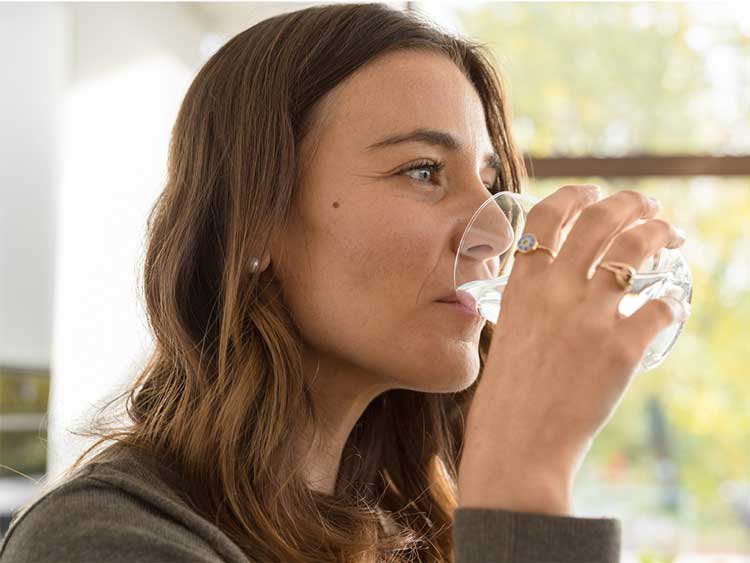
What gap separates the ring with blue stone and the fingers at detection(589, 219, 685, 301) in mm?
50

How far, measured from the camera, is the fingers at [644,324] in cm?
90

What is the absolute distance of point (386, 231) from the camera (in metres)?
1.21

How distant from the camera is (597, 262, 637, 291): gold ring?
0.92 metres

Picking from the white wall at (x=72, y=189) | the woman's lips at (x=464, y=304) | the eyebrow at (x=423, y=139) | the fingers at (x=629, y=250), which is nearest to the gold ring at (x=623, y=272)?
the fingers at (x=629, y=250)

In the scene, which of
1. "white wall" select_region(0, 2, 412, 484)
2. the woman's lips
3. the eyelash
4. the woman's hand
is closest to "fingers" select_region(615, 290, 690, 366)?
the woman's hand

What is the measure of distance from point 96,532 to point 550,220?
505mm

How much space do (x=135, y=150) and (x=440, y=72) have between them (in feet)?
9.17

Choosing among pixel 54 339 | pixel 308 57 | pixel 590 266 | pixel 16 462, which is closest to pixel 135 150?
pixel 54 339

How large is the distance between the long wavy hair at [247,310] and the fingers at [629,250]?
1.48 ft

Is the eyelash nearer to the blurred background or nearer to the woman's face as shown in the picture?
the woman's face

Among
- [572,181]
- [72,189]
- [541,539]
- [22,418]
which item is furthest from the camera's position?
[572,181]

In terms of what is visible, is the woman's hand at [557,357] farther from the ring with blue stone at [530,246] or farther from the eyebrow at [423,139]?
the eyebrow at [423,139]

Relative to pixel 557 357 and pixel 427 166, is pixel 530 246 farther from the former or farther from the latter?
pixel 427 166

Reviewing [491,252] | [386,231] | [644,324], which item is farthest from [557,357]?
[386,231]
